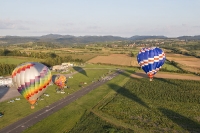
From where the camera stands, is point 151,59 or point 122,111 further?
point 151,59

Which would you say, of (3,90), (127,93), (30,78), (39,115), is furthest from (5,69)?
(30,78)

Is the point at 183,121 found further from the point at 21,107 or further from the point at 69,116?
the point at 21,107

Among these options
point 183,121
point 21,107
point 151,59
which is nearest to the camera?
point 183,121

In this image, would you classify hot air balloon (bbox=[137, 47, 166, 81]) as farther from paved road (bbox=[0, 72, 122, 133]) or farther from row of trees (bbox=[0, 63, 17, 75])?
row of trees (bbox=[0, 63, 17, 75])

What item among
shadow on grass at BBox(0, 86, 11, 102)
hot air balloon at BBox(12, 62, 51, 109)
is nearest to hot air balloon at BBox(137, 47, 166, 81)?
hot air balloon at BBox(12, 62, 51, 109)

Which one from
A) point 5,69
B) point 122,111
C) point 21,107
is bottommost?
point 122,111

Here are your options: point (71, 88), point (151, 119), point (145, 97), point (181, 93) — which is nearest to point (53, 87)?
point (71, 88)

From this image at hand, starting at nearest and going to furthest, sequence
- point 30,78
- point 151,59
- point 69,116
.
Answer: point 30,78
point 69,116
point 151,59
